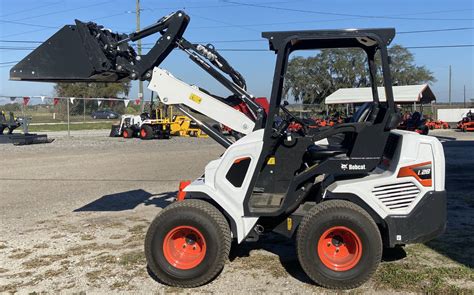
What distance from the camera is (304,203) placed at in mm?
4820

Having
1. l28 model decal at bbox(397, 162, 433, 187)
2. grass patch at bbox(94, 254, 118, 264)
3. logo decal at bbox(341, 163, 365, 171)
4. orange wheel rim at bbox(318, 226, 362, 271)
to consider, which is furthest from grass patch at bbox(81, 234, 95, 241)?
l28 model decal at bbox(397, 162, 433, 187)

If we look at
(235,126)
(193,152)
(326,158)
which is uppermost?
(235,126)

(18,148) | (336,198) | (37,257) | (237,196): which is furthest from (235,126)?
(18,148)

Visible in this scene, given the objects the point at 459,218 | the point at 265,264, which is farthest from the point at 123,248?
the point at 459,218

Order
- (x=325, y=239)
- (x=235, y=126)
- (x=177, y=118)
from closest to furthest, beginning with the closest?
(x=325, y=239)
(x=235, y=126)
(x=177, y=118)

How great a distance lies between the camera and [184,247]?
4477 millimetres

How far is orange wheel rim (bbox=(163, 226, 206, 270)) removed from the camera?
4371mm

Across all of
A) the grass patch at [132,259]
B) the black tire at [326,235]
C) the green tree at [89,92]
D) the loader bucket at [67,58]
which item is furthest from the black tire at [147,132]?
the black tire at [326,235]

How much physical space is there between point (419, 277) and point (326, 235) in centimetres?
104

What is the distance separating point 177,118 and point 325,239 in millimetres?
21504

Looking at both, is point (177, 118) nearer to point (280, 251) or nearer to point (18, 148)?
point (18, 148)

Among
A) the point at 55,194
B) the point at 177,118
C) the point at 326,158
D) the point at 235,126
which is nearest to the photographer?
the point at 326,158

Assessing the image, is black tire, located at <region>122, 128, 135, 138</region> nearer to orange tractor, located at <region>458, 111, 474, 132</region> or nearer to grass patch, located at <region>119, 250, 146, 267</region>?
grass patch, located at <region>119, 250, 146, 267</region>

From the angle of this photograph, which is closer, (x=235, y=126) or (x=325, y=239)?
(x=325, y=239)
